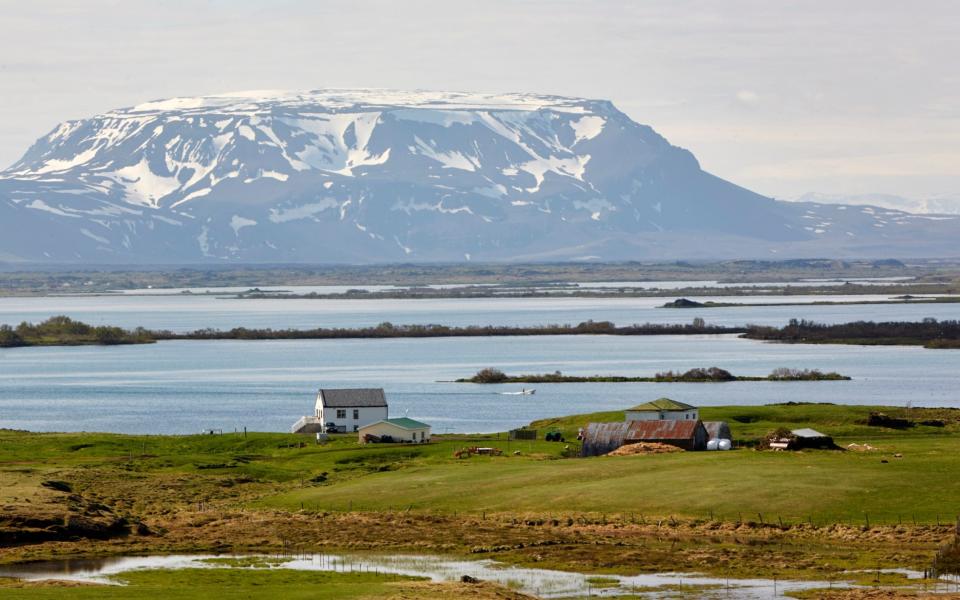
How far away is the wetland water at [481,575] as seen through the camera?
44.0 m

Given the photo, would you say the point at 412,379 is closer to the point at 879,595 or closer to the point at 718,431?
the point at 718,431

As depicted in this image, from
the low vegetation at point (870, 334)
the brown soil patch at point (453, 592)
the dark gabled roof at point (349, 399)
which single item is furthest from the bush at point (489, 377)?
the brown soil patch at point (453, 592)

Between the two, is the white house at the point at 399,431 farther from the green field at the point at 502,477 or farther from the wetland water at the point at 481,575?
the wetland water at the point at 481,575

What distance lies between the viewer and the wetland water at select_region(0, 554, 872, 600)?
144 feet

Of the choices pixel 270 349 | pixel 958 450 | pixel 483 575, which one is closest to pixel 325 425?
pixel 958 450

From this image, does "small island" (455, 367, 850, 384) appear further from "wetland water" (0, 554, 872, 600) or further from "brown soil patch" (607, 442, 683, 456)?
"wetland water" (0, 554, 872, 600)

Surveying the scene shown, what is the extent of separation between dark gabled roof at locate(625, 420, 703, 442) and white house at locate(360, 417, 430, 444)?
13.6m

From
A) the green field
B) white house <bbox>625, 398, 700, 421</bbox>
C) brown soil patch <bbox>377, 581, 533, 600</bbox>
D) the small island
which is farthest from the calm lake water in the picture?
brown soil patch <bbox>377, 581, 533, 600</bbox>

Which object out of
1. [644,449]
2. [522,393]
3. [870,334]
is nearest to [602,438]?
[644,449]

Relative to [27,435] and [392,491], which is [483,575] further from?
[27,435]

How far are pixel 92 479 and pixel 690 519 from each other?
2524 centimetres

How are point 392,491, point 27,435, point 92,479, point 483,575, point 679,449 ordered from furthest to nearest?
point 27,435 → point 679,449 → point 92,479 → point 392,491 → point 483,575

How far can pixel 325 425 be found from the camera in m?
94.2

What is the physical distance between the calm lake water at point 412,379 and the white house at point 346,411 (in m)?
3.78
